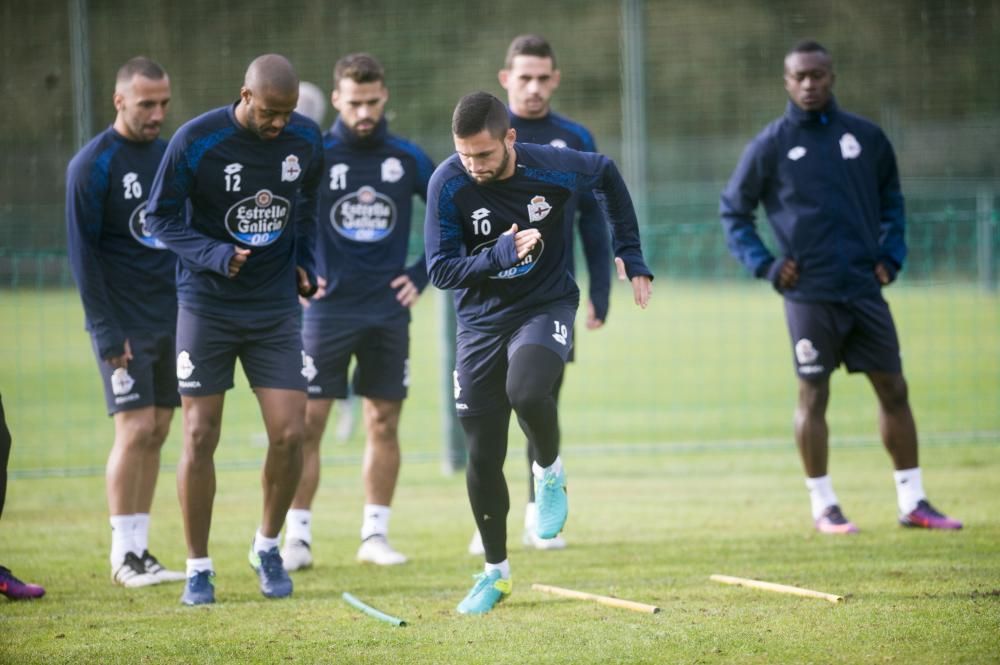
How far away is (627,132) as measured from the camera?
58.1 ft

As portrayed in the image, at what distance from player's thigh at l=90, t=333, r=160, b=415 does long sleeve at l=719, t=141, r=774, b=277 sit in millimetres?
3418

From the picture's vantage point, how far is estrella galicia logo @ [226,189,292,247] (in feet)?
21.4

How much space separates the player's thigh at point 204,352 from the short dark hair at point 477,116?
1533 mm

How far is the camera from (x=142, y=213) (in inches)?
282

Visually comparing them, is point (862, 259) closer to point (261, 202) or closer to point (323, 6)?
point (261, 202)

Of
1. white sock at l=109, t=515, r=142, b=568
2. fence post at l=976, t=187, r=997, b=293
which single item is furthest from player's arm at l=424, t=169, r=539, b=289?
fence post at l=976, t=187, r=997, b=293

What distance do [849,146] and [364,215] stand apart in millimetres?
2793

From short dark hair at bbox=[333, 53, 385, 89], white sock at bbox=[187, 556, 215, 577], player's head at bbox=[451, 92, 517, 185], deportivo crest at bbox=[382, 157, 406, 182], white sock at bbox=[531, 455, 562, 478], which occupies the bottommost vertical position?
white sock at bbox=[187, 556, 215, 577]

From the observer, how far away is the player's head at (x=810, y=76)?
8023 millimetres

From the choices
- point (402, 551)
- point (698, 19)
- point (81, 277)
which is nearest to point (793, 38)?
point (698, 19)

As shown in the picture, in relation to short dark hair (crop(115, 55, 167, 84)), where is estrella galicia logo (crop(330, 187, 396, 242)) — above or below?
below

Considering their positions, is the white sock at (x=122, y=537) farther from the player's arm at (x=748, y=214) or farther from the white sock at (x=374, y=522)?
the player's arm at (x=748, y=214)

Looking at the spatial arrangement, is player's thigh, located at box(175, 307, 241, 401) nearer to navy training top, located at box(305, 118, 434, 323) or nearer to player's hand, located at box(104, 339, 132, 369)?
player's hand, located at box(104, 339, 132, 369)

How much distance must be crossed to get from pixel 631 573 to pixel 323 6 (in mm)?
9783
